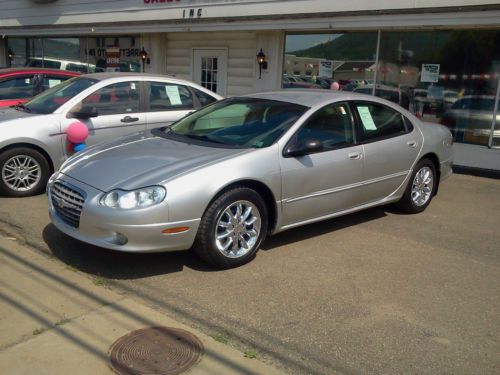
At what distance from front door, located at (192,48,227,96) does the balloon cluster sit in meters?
6.70

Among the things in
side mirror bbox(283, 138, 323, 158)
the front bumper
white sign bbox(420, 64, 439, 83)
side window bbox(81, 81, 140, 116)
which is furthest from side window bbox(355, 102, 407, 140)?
white sign bbox(420, 64, 439, 83)

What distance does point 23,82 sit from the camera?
823cm

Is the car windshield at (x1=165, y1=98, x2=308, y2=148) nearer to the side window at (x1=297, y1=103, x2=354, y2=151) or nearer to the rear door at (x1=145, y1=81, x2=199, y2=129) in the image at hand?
the side window at (x1=297, y1=103, x2=354, y2=151)

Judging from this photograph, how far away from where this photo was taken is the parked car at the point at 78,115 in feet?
19.8

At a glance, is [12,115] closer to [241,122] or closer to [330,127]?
[241,122]

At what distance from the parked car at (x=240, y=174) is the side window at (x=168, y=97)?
166 centimetres

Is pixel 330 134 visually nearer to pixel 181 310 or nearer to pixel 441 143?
pixel 441 143

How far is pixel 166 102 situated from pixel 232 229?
3.47m

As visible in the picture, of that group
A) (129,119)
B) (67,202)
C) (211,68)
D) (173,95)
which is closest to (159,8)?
(211,68)

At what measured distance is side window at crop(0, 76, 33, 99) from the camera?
26.3 feet

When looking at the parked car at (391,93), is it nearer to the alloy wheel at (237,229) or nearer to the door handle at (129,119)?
the door handle at (129,119)

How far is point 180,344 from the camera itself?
3.14 meters

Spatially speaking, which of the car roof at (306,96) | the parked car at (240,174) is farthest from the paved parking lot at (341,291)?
the car roof at (306,96)

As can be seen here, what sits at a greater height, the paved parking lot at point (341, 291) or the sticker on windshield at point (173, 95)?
the sticker on windshield at point (173, 95)
